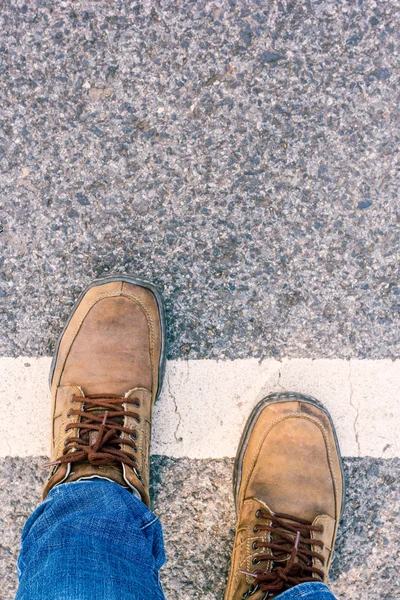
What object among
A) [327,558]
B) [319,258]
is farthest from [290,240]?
[327,558]

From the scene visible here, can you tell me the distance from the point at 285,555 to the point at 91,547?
793mm

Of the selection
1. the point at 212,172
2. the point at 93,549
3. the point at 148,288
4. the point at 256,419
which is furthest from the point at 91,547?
the point at 212,172

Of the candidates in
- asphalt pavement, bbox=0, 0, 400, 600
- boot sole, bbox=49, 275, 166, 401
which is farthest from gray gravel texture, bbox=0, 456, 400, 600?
boot sole, bbox=49, 275, 166, 401

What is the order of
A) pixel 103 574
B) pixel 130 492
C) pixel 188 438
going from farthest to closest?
1. pixel 188 438
2. pixel 130 492
3. pixel 103 574

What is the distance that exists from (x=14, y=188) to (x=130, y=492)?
4.00ft

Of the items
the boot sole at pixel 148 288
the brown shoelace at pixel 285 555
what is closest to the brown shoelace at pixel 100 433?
the boot sole at pixel 148 288

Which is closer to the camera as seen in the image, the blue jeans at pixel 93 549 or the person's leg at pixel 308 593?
the blue jeans at pixel 93 549

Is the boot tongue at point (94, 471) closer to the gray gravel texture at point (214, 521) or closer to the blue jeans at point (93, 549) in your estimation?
the blue jeans at point (93, 549)

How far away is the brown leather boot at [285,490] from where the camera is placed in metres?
1.74

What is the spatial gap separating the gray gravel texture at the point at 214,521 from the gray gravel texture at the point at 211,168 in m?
0.48

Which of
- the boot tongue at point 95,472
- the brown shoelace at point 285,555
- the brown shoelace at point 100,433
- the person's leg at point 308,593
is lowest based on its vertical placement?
the person's leg at point 308,593

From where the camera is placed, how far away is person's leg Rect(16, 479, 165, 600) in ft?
4.20

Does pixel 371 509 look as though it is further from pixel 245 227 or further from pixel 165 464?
pixel 245 227

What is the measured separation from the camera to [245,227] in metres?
1.73
